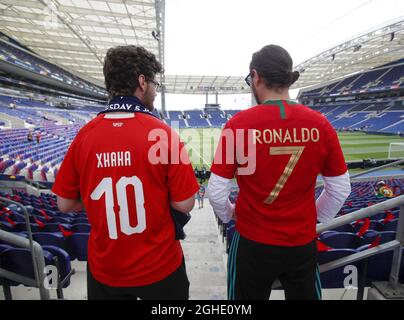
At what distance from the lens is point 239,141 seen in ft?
4.28

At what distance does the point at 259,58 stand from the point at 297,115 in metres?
0.37

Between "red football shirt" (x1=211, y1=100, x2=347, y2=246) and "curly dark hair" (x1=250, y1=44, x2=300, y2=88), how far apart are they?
115 mm

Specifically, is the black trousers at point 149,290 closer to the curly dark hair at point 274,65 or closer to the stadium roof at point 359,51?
the curly dark hair at point 274,65

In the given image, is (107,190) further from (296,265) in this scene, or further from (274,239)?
(296,265)

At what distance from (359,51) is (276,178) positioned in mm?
36166

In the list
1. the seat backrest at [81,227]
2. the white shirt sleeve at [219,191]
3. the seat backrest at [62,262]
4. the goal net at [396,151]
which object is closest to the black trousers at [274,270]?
the white shirt sleeve at [219,191]

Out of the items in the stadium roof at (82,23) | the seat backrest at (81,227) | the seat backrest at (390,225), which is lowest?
the seat backrest at (81,227)

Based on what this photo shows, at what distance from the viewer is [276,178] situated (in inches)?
51.3

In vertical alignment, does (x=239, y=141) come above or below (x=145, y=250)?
above

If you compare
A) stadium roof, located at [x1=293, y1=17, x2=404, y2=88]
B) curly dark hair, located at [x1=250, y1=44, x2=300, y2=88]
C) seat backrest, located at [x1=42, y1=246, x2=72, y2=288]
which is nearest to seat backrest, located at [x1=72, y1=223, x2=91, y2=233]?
seat backrest, located at [x1=42, y1=246, x2=72, y2=288]

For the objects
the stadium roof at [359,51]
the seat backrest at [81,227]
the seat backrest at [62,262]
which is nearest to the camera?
the seat backrest at [62,262]

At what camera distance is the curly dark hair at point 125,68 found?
1.27 m

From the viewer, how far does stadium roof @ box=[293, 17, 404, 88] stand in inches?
896

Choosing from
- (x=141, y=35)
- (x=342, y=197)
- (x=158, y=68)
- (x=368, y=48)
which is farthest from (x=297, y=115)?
(x=368, y=48)
